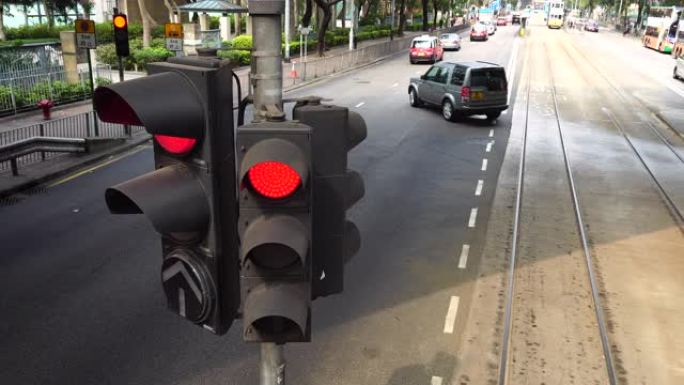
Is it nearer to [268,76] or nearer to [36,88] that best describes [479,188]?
[268,76]

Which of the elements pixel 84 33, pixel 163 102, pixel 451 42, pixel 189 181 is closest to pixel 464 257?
pixel 189 181

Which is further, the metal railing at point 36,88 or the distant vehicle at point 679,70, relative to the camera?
the distant vehicle at point 679,70

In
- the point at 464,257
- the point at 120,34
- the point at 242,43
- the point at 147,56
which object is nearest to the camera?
the point at 464,257

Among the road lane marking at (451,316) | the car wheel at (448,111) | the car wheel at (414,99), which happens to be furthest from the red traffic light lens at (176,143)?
the car wheel at (414,99)

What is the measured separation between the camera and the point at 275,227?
2350 millimetres

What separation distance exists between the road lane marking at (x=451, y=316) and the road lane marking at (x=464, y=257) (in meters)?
1.15

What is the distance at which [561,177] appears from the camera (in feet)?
48.9

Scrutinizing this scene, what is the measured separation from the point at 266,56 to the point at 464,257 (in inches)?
297

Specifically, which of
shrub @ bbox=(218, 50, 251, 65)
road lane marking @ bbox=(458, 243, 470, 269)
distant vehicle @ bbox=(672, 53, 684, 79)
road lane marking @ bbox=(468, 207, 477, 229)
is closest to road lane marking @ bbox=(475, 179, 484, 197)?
road lane marking @ bbox=(468, 207, 477, 229)

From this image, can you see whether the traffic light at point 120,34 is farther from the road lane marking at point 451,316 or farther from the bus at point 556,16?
the bus at point 556,16

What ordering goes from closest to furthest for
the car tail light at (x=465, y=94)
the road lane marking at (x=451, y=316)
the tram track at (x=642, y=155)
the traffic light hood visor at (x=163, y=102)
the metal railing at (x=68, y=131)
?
the traffic light hood visor at (x=163, y=102)
the road lane marking at (x=451, y=316)
the tram track at (x=642, y=155)
the metal railing at (x=68, y=131)
the car tail light at (x=465, y=94)

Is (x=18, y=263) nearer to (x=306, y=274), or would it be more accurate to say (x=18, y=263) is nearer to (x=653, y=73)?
(x=306, y=274)

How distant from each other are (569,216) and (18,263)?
31.8 ft

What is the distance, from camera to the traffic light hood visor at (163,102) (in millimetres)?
2248
